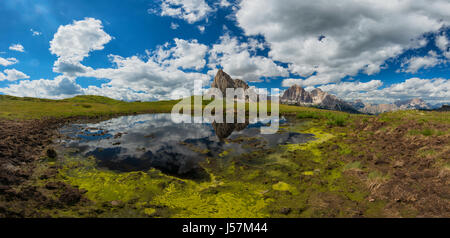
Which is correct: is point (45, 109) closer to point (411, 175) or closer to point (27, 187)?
point (27, 187)

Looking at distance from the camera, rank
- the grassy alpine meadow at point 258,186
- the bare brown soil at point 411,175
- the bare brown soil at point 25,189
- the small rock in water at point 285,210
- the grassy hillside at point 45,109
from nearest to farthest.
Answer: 1. the bare brown soil at point 411,175
2. the bare brown soil at point 25,189
3. the grassy alpine meadow at point 258,186
4. the small rock in water at point 285,210
5. the grassy hillside at point 45,109

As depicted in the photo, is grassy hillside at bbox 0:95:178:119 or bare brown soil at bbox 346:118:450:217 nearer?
bare brown soil at bbox 346:118:450:217

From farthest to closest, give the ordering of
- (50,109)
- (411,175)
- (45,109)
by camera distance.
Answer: (50,109) → (45,109) → (411,175)

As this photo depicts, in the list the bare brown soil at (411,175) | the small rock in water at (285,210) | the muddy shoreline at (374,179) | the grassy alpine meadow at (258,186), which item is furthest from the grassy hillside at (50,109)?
the bare brown soil at (411,175)

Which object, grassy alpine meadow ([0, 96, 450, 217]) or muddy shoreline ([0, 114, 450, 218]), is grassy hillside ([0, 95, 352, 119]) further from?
grassy alpine meadow ([0, 96, 450, 217])

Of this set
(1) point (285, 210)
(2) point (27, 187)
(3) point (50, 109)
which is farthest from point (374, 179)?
(3) point (50, 109)

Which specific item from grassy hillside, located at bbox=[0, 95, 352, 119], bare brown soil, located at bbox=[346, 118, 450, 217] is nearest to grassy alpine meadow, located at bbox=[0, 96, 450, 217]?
bare brown soil, located at bbox=[346, 118, 450, 217]

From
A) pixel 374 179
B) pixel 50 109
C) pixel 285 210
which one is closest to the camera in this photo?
pixel 285 210

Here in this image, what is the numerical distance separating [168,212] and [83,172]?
1356 cm

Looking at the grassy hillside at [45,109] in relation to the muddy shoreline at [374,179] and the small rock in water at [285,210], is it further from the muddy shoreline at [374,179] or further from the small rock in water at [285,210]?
the small rock in water at [285,210]

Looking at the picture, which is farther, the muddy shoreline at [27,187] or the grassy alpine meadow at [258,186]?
the grassy alpine meadow at [258,186]

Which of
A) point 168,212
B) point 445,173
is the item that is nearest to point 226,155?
point 168,212
